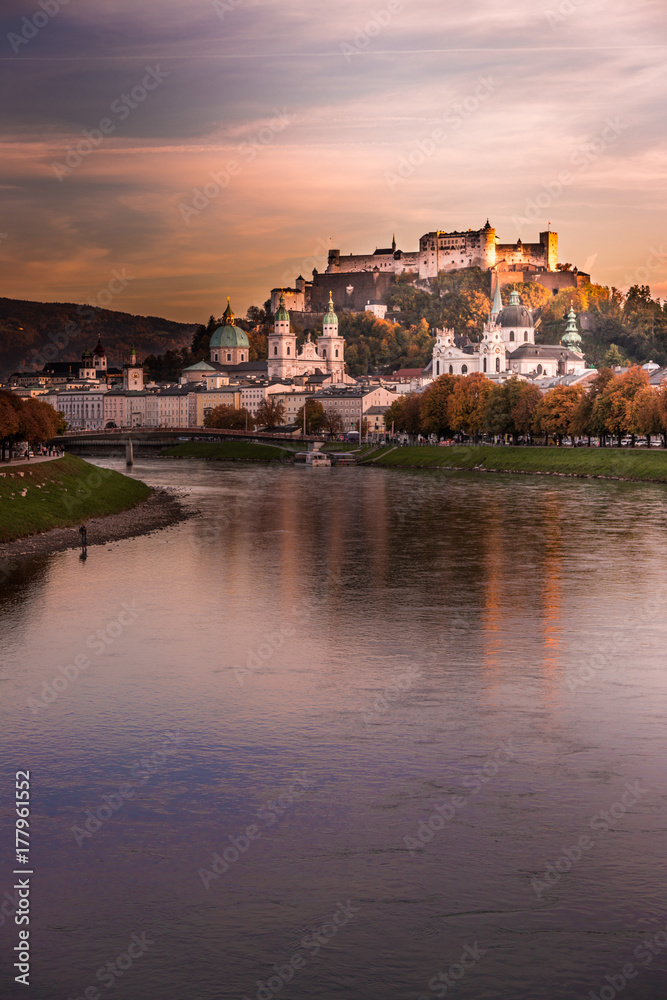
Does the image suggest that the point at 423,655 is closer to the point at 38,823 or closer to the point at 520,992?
the point at 38,823

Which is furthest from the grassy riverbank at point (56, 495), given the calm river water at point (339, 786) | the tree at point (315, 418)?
the tree at point (315, 418)

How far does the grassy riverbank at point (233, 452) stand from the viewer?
134750 millimetres

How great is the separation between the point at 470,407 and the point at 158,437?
53.1 meters

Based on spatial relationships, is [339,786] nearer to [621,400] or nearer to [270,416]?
[621,400]

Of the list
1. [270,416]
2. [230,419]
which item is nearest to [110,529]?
[270,416]

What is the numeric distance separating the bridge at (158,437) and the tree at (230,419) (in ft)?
40.0

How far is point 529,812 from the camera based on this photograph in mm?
14664

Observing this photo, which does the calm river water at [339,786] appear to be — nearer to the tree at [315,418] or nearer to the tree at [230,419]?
the tree at [315,418]

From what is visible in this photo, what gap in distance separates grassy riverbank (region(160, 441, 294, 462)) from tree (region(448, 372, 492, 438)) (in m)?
23.7

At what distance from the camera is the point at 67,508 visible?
52.2m

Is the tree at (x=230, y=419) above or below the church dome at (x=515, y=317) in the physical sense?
A: below

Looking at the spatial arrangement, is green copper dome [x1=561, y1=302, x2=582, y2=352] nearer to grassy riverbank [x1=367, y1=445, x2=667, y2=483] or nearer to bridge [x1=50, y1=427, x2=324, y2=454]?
bridge [x1=50, y1=427, x2=324, y2=454]

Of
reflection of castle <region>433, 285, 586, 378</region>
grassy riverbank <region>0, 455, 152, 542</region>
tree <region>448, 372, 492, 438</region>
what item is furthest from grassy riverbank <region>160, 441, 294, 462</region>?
grassy riverbank <region>0, 455, 152, 542</region>

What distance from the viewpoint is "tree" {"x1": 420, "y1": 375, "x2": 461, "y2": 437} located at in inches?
4567
